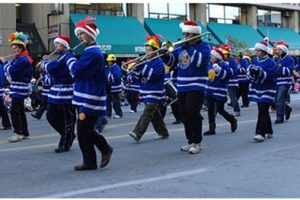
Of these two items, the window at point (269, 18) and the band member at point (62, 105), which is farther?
the window at point (269, 18)

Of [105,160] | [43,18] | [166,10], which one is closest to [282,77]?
[105,160]

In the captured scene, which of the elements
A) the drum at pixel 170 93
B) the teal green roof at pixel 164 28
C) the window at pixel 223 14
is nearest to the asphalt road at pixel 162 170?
the drum at pixel 170 93

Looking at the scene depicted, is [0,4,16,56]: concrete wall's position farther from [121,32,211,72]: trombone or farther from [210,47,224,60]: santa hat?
[210,47,224,60]: santa hat

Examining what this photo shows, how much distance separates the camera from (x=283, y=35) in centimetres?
3803

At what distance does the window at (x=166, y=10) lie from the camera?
3061cm

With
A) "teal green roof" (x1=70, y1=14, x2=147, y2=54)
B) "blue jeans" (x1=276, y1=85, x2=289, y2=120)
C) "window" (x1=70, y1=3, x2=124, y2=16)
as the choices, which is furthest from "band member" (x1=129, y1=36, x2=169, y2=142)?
"window" (x1=70, y1=3, x2=124, y2=16)

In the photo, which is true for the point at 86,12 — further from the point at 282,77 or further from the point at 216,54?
the point at 216,54

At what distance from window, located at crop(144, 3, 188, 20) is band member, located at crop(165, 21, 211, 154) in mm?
21973

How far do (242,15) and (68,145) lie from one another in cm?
2940

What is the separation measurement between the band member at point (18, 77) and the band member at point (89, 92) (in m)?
3.14

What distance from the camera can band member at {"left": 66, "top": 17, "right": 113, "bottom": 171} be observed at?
7215 mm

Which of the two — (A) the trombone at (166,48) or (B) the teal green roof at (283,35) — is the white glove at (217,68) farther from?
(B) the teal green roof at (283,35)

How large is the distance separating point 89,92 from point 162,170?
1.41 meters

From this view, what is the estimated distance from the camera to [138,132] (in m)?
9.87
